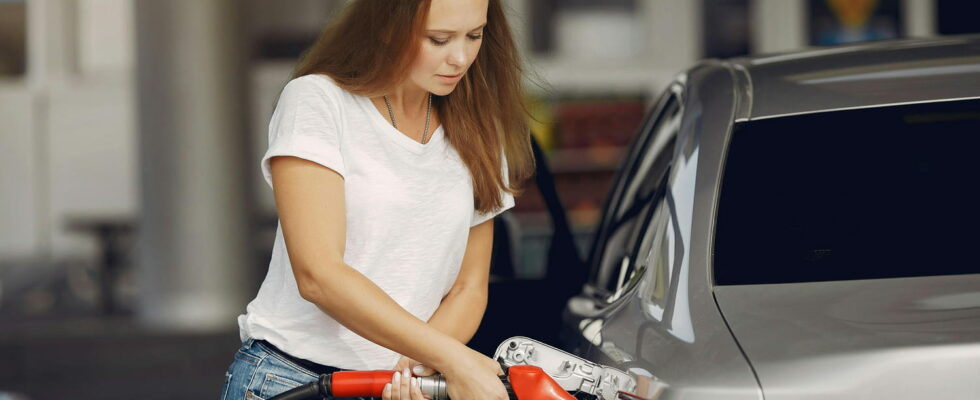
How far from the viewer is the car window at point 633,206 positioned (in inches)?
114

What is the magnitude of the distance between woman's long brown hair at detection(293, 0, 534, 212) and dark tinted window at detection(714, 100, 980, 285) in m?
0.42

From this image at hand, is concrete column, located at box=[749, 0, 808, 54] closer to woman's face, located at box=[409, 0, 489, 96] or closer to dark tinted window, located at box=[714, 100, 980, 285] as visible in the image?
dark tinted window, located at box=[714, 100, 980, 285]

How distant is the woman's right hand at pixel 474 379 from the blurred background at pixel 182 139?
4566 millimetres

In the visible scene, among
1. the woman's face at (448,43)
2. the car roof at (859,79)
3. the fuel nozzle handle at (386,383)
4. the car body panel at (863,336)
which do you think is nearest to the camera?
the car body panel at (863,336)

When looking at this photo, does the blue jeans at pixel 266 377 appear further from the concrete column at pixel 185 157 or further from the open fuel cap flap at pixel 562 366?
the concrete column at pixel 185 157

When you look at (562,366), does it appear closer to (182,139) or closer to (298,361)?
(298,361)

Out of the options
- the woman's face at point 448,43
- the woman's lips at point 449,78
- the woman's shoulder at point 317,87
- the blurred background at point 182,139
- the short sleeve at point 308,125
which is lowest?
the blurred background at point 182,139

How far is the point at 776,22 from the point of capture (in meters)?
11.1

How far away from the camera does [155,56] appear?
8.59m

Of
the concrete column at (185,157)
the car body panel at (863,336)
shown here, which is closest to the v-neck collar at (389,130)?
the car body panel at (863,336)

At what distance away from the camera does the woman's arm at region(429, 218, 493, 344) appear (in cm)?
235

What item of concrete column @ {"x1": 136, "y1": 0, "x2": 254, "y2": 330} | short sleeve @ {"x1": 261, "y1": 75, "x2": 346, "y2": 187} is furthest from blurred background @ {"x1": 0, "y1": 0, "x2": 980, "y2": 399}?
short sleeve @ {"x1": 261, "y1": 75, "x2": 346, "y2": 187}

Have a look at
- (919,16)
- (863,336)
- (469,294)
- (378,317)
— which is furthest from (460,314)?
(919,16)

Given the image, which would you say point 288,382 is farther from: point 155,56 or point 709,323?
point 155,56
